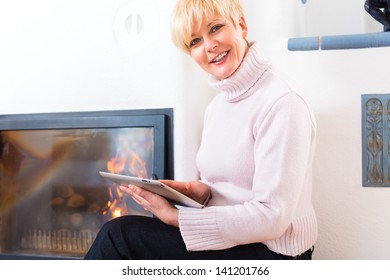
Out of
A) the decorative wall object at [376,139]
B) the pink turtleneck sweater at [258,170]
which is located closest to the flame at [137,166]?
the pink turtleneck sweater at [258,170]

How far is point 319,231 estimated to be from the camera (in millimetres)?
1273

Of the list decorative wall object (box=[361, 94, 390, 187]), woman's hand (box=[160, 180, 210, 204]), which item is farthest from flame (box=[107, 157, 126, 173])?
decorative wall object (box=[361, 94, 390, 187])

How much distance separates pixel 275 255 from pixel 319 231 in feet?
1.36

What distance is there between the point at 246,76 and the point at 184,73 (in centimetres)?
41

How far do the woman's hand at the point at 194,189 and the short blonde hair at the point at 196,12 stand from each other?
1.20ft

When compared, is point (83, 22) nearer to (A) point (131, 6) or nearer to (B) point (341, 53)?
(A) point (131, 6)

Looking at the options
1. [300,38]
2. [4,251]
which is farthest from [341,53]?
[4,251]

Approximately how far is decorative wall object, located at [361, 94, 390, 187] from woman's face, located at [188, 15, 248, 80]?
427 millimetres

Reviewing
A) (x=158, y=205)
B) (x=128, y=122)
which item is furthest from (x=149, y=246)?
(x=128, y=122)

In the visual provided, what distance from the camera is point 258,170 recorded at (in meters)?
0.88

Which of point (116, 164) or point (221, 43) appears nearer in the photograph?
point (221, 43)

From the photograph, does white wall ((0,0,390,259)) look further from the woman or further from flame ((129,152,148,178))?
the woman

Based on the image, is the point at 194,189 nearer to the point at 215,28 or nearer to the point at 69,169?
the point at 215,28

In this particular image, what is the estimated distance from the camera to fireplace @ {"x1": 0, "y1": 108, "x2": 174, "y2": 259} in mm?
1391
